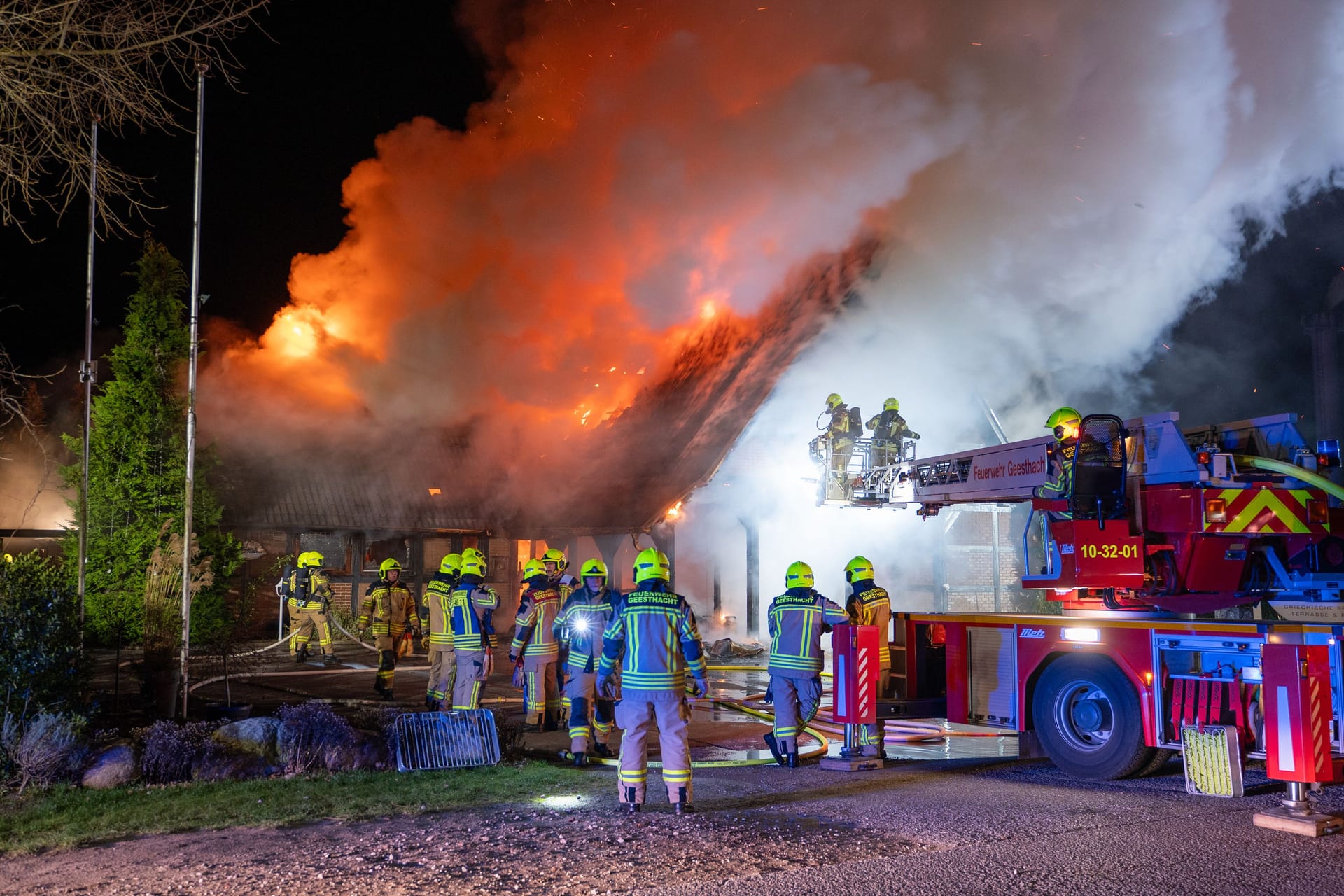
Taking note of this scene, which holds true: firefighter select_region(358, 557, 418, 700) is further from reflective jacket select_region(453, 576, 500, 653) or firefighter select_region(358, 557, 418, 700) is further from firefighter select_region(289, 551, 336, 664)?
firefighter select_region(289, 551, 336, 664)

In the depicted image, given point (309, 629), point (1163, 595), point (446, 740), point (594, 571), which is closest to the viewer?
point (1163, 595)

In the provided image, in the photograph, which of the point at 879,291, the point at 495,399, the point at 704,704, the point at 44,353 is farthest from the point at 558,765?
the point at 44,353

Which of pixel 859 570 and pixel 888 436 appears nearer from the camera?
pixel 859 570

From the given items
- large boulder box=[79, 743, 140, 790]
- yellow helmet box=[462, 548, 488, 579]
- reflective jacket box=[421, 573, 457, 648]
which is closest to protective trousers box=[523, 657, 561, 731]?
yellow helmet box=[462, 548, 488, 579]

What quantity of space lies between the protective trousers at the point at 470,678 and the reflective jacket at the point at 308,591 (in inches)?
282

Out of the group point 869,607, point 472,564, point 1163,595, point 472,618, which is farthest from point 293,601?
point 1163,595

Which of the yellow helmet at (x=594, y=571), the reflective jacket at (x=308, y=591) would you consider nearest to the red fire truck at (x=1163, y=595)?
the yellow helmet at (x=594, y=571)

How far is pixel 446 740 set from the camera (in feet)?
26.5

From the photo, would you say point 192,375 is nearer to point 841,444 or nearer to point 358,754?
point 358,754

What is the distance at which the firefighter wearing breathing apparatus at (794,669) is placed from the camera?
8.52 metres

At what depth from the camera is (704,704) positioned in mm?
12562

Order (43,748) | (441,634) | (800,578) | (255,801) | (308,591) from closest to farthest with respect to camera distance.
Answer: (255,801)
(43,748)
(800,578)
(441,634)
(308,591)

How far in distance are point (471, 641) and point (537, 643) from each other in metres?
0.66

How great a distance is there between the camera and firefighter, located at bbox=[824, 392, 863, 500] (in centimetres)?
1443
